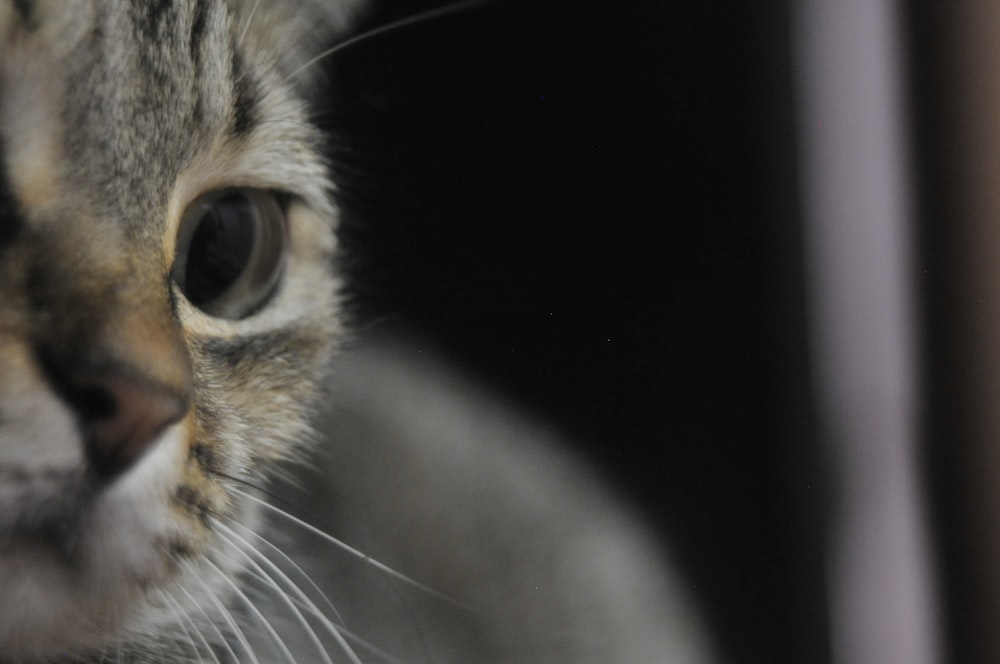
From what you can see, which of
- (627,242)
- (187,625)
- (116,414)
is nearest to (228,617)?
(187,625)

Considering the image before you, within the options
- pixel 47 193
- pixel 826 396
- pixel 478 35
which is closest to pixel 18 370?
pixel 47 193

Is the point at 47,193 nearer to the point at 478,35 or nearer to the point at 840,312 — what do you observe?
the point at 478,35

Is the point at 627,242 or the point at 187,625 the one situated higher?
the point at 627,242

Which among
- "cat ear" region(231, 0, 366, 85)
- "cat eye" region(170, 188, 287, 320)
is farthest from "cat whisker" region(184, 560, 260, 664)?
"cat ear" region(231, 0, 366, 85)

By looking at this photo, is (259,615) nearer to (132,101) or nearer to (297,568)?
(297,568)

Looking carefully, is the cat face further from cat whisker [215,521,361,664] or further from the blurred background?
the blurred background

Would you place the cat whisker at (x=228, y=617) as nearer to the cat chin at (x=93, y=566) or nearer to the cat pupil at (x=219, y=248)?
the cat chin at (x=93, y=566)

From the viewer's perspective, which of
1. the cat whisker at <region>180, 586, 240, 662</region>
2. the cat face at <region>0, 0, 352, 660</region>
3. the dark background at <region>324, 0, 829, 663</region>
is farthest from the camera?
the dark background at <region>324, 0, 829, 663</region>

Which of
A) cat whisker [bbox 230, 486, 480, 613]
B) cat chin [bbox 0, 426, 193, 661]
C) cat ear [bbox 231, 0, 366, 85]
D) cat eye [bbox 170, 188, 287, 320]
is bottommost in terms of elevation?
cat whisker [bbox 230, 486, 480, 613]
